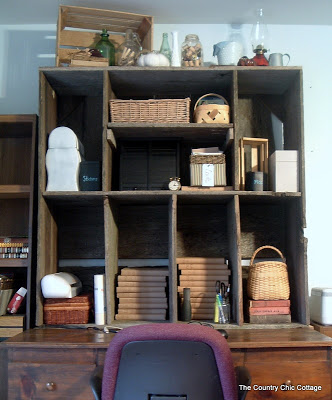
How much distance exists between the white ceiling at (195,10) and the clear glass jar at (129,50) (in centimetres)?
25

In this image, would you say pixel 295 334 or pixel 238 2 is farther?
pixel 238 2

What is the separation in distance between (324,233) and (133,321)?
4.56 ft

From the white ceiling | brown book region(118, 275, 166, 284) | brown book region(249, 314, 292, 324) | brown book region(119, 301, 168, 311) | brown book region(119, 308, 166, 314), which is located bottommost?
brown book region(249, 314, 292, 324)

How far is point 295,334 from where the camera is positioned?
2.21 meters

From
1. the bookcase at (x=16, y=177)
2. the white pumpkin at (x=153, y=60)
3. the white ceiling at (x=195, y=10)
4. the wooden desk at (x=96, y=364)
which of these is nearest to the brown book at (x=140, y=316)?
the wooden desk at (x=96, y=364)

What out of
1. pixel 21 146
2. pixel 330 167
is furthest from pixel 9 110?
pixel 330 167

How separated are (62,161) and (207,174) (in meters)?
0.85

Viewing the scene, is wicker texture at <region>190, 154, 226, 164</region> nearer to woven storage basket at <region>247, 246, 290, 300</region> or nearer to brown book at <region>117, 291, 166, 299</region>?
woven storage basket at <region>247, 246, 290, 300</region>

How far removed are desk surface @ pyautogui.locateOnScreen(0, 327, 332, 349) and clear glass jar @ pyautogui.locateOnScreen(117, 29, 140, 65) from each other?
160 cm

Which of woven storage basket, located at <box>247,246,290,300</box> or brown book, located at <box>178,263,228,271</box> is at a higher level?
brown book, located at <box>178,263,228,271</box>


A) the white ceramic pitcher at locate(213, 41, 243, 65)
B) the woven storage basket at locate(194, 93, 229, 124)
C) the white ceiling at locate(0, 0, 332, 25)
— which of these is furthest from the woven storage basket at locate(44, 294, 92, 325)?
the white ceiling at locate(0, 0, 332, 25)

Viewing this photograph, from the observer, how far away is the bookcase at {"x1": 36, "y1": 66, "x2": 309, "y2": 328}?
8.04 ft

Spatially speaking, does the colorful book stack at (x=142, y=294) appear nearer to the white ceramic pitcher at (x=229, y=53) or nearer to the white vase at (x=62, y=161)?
the white vase at (x=62, y=161)

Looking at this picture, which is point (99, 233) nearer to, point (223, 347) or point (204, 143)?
point (204, 143)
